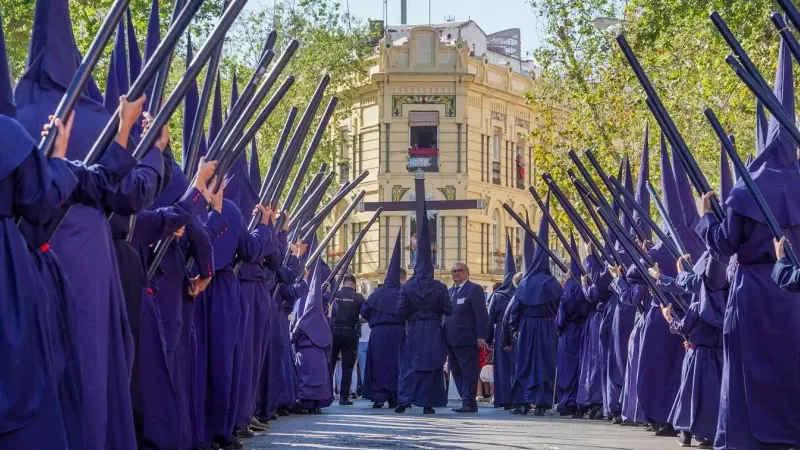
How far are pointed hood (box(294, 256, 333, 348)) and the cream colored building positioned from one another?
125ft

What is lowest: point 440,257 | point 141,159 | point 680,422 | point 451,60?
point 680,422

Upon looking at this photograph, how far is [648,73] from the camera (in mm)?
28906

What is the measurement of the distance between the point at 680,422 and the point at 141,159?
6461 millimetres

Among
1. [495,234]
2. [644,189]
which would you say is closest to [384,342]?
[644,189]

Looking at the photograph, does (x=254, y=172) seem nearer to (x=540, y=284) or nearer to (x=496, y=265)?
(x=540, y=284)

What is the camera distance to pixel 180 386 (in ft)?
35.9

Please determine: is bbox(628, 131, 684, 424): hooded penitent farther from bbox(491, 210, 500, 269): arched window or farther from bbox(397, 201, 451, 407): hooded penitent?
bbox(491, 210, 500, 269): arched window

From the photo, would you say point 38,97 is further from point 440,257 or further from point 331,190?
point 440,257

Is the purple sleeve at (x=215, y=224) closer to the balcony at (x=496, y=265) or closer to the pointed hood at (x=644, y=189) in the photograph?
the pointed hood at (x=644, y=189)

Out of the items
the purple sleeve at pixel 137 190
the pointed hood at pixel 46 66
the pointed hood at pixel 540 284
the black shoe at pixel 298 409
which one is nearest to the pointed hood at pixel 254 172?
the black shoe at pixel 298 409

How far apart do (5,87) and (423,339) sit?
14377 millimetres

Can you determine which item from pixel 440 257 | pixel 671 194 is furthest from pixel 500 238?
pixel 671 194

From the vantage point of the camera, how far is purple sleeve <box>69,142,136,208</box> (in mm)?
8102

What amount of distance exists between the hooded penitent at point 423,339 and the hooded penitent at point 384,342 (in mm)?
1668
